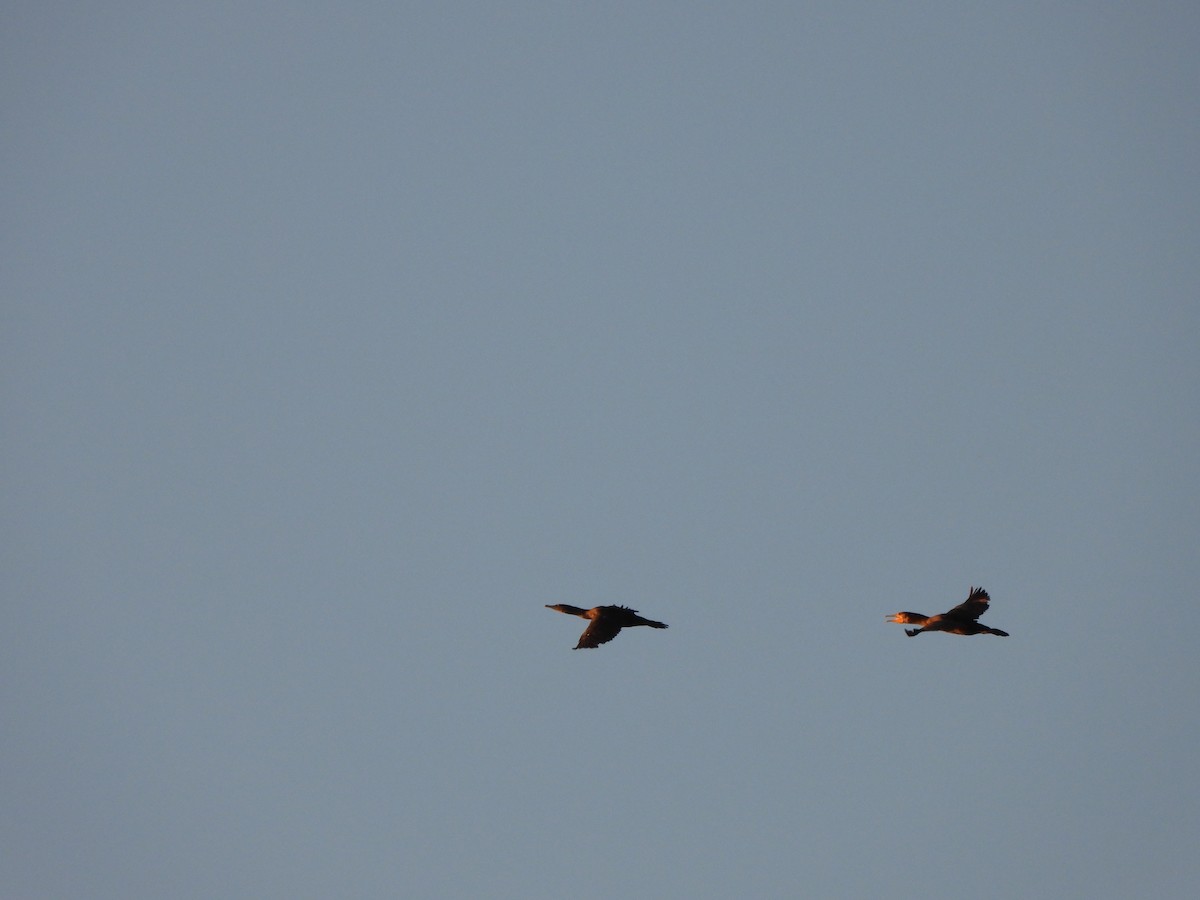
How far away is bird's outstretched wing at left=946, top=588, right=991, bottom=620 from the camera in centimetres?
5422

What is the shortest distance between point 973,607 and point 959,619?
61cm

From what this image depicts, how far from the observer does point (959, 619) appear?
54.2m

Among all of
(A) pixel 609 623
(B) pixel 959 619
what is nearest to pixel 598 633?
(A) pixel 609 623

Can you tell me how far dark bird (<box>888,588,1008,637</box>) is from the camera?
53.9 meters

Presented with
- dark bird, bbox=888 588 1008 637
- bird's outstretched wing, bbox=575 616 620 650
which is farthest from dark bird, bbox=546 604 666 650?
dark bird, bbox=888 588 1008 637

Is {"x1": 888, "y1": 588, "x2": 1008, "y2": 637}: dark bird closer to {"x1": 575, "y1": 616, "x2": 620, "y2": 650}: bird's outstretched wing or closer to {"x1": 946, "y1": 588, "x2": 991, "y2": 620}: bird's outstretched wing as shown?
{"x1": 946, "y1": 588, "x2": 991, "y2": 620}: bird's outstretched wing

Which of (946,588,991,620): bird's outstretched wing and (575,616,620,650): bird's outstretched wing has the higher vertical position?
(946,588,991,620): bird's outstretched wing

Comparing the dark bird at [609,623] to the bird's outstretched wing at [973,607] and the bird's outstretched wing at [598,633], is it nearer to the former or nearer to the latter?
the bird's outstretched wing at [598,633]

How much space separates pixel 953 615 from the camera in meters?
54.2

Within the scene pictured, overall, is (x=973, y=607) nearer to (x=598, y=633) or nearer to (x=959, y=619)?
(x=959, y=619)

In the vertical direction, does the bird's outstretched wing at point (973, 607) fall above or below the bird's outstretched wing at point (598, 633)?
above

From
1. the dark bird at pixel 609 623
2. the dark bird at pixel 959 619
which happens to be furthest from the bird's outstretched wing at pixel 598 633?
the dark bird at pixel 959 619

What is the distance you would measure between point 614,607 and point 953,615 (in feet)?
33.7

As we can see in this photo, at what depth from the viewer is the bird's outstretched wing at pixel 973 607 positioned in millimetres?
54219
